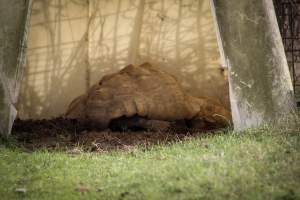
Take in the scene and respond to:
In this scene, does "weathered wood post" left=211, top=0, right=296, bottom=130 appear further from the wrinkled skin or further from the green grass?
the wrinkled skin

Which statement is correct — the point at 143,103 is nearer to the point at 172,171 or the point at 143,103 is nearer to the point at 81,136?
the point at 81,136

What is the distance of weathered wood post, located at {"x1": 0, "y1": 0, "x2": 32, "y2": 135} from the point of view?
736 cm

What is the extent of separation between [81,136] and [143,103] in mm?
1073

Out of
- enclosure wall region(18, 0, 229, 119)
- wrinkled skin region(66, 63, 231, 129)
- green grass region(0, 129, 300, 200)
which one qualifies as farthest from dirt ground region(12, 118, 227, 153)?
enclosure wall region(18, 0, 229, 119)

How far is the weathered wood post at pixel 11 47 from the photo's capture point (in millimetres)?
7359

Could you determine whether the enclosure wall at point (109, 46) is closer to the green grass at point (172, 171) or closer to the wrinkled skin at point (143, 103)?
the wrinkled skin at point (143, 103)

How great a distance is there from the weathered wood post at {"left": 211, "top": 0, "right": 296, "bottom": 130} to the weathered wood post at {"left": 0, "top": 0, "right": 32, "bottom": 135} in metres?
2.35

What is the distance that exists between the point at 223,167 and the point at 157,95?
10.7 feet

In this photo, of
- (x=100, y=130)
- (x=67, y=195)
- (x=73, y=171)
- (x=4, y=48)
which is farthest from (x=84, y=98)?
(x=67, y=195)

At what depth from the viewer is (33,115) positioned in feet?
30.7

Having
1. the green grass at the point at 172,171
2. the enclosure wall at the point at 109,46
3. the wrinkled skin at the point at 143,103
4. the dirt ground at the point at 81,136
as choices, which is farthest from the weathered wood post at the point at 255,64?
the enclosure wall at the point at 109,46

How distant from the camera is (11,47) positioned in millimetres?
7430

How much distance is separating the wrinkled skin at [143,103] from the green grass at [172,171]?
1552 millimetres

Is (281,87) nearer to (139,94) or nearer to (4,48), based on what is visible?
(139,94)
